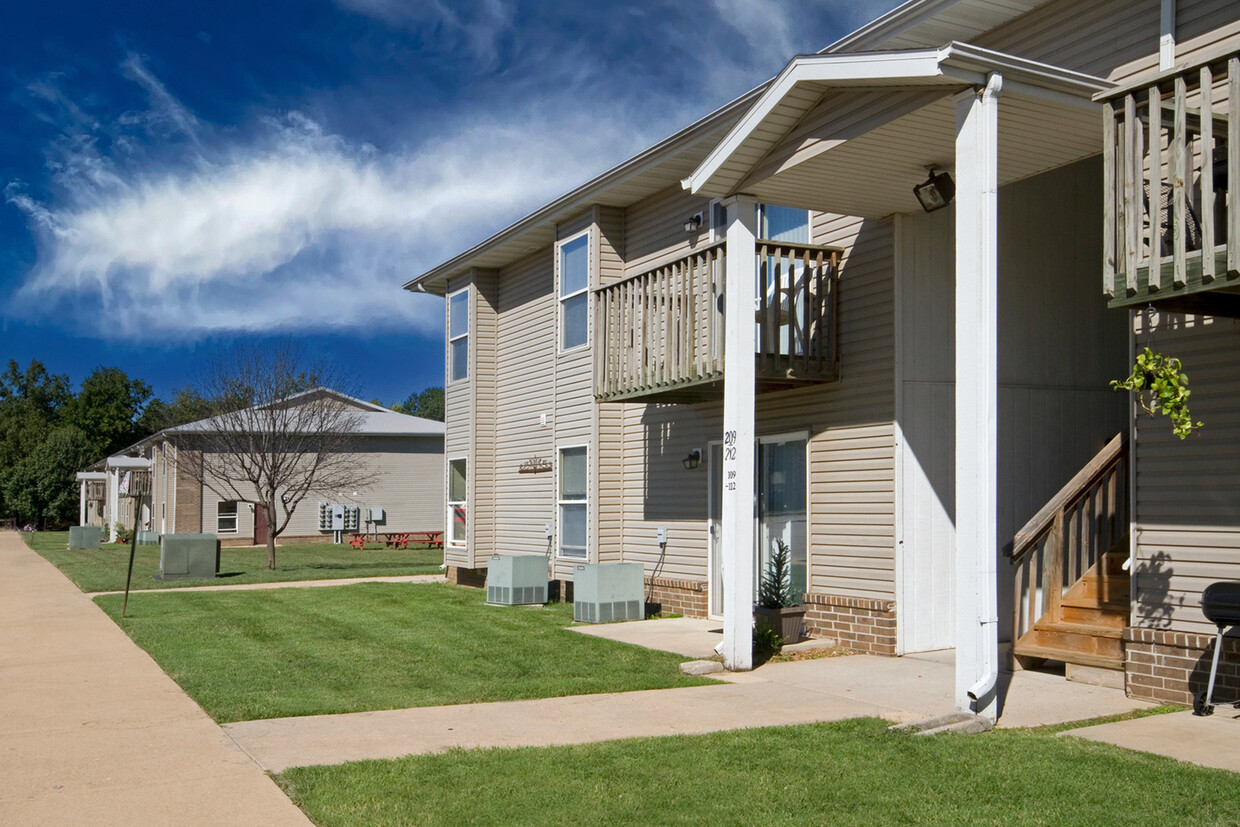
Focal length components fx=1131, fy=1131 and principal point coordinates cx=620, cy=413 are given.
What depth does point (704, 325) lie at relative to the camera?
13.2m

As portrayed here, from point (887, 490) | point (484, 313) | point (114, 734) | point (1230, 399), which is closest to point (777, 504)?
point (887, 490)

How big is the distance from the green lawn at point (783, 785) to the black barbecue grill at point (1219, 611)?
1095 mm

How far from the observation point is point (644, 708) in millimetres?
8070

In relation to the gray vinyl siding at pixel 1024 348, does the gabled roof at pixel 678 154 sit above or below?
above

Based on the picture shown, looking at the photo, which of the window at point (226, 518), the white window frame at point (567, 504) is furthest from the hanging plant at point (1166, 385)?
the window at point (226, 518)

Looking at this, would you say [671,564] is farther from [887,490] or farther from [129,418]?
[129,418]

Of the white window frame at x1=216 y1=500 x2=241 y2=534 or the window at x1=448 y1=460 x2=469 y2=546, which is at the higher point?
the window at x1=448 y1=460 x2=469 y2=546

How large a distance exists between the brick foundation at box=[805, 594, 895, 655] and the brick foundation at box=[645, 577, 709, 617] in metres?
2.53

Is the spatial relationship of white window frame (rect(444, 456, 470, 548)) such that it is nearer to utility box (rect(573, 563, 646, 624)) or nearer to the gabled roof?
the gabled roof

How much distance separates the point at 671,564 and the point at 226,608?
6.08 meters

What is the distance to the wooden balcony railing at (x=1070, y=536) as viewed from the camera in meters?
9.17

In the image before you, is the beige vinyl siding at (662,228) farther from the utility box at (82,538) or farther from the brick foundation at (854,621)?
the utility box at (82,538)

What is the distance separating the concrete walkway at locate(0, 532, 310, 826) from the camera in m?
5.50

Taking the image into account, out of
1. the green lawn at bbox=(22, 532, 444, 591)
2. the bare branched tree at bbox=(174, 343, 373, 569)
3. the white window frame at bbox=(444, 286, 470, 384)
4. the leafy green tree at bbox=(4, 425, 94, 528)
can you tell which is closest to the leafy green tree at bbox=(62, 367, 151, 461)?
the leafy green tree at bbox=(4, 425, 94, 528)
